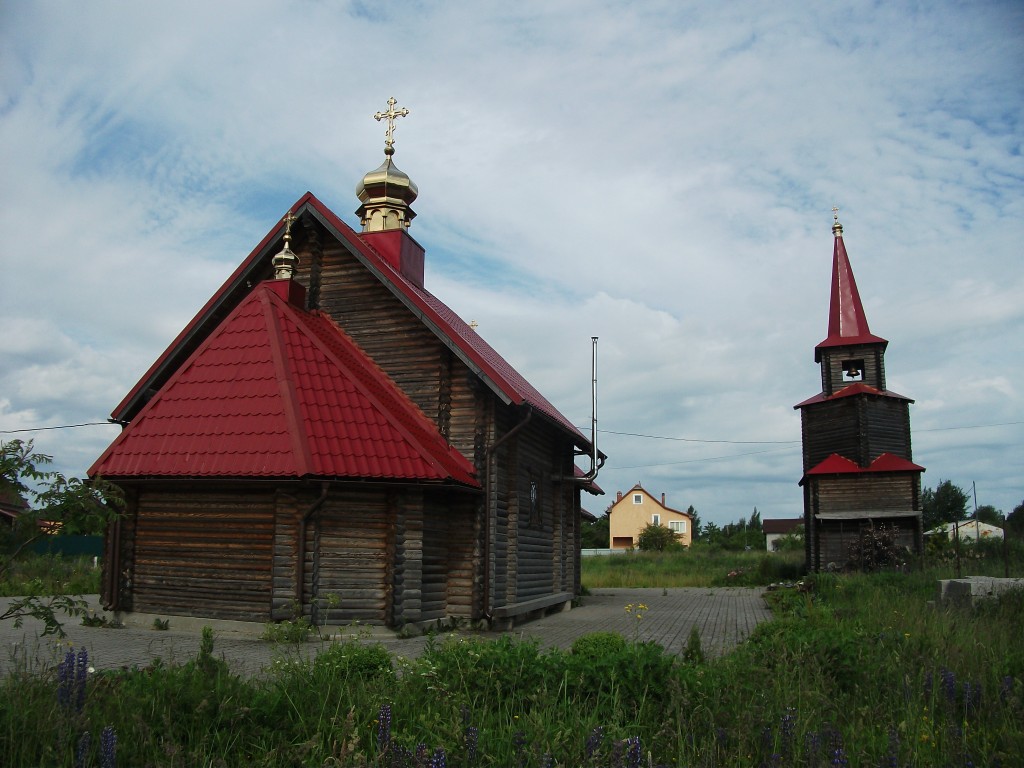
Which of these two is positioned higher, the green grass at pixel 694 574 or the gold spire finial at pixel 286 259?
the gold spire finial at pixel 286 259

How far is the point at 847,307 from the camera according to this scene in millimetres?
27953

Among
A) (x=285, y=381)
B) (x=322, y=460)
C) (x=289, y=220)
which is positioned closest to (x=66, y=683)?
(x=322, y=460)

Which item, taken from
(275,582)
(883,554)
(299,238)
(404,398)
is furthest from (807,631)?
(883,554)

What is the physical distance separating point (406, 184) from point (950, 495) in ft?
190

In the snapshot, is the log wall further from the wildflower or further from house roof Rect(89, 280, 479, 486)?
the wildflower

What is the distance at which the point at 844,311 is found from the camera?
27.9 meters

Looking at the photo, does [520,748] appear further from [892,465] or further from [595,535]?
[595,535]

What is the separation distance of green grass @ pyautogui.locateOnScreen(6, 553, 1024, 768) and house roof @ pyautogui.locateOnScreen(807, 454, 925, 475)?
1887cm

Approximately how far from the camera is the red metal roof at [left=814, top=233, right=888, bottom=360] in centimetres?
2684

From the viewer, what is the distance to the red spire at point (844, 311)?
26858 mm

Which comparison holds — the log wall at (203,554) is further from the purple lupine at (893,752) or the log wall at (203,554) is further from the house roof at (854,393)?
the house roof at (854,393)

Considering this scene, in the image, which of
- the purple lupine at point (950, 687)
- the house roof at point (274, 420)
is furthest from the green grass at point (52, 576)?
the purple lupine at point (950, 687)

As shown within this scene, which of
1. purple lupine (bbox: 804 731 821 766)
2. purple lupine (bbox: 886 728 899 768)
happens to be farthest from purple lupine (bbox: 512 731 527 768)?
purple lupine (bbox: 886 728 899 768)

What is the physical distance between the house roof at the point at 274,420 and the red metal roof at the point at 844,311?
18.7 m
